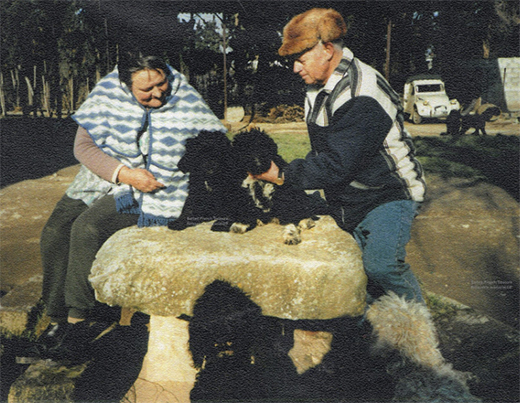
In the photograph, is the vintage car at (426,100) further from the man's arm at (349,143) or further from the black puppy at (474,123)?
the man's arm at (349,143)

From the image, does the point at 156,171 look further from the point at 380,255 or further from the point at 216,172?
the point at 380,255

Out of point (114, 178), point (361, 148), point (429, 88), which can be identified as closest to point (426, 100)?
point (429, 88)

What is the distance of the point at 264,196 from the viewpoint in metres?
2.67

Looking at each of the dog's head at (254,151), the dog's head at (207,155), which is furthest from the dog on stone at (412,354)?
the dog's head at (207,155)

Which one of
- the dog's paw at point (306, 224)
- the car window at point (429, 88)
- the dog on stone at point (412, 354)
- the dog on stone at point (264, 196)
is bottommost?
the dog on stone at point (412, 354)

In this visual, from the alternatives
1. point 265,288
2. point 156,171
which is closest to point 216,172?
point 156,171

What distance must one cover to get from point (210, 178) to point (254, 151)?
13.7 inches

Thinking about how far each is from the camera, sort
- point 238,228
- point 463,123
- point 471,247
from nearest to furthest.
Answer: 1. point 238,228
2. point 471,247
3. point 463,123

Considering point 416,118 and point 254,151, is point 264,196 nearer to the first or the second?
point 254,151

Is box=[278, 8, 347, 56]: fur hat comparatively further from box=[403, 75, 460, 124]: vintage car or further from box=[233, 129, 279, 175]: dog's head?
box=[403, 75, 460, 124]: vintage car

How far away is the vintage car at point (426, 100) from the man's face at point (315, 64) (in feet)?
49.3

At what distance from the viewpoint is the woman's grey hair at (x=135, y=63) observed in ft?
7.40

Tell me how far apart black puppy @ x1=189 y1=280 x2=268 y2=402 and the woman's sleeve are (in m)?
0.96

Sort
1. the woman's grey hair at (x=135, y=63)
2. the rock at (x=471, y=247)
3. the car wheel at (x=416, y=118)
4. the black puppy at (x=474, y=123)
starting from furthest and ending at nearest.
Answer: the car wheel at (x=416, y=118) < the black puppy at (x=474, y=123) < the rock at (x=471, y=247) < the woman's grey hair at (x=135, y=63)
